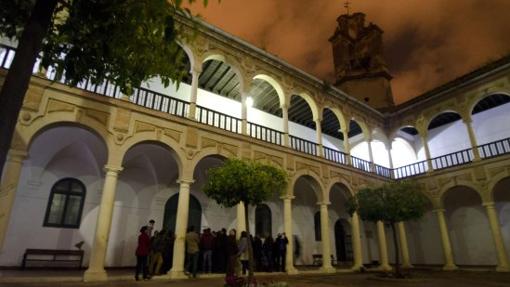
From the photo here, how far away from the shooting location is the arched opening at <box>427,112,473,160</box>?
18281 mm

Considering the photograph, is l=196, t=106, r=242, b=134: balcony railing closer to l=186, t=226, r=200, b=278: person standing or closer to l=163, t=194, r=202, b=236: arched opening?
l=163, t=194, r=202, b=236: arched opening

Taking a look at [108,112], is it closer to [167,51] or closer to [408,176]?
[167,51]

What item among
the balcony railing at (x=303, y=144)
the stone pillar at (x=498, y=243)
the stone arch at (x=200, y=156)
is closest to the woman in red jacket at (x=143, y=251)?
the stone arch at (x=200, y=156)

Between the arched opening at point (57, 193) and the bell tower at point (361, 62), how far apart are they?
58.3 feet

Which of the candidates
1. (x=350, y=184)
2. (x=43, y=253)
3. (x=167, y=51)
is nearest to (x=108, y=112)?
(x=43, y=253)

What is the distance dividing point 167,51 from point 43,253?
1003cm

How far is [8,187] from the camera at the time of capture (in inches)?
286

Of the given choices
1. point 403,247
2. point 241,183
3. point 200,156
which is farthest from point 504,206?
point 241,183

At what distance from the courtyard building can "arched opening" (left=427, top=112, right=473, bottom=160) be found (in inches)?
3.9

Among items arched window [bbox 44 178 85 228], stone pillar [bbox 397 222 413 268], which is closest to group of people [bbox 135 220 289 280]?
arched window [bbox 44 178 85 228]

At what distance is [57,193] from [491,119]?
69.6ft

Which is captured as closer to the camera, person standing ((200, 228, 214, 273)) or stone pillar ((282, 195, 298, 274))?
person standing ((200, 228, 214, 273))

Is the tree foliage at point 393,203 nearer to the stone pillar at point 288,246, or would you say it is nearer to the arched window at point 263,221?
the stone pillar at point 288,246

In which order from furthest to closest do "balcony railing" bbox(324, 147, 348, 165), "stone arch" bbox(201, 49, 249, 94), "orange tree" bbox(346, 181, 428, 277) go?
"balcony railing" bbox(324, 147, 348, 165) → "stone arch" bbox(201, 49, 249, 94) → "orange tree" bbox(346, 181, 428, 277)
